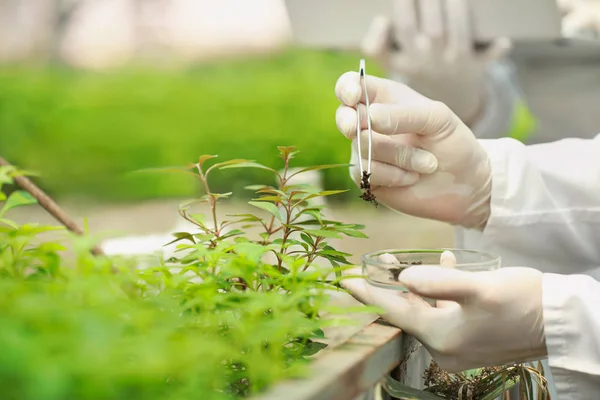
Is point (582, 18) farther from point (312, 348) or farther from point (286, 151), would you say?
point (312, 348)

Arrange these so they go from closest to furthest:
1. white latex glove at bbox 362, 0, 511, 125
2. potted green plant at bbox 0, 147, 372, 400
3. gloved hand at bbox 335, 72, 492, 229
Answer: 1. potted green plant at bbox 0, 147, 372, 400
2. gloved hand at bbox 335, 72, 492, 229
3. white latex glove at bbox 362, 0, 511, 125

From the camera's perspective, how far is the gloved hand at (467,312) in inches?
16.9

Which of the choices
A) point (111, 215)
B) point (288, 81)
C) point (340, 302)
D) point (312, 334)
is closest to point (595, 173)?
point (340, 302)

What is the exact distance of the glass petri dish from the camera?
1.46 ft

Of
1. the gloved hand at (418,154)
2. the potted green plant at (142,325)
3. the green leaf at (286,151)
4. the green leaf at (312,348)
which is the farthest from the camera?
the gloved hand at (418,154)

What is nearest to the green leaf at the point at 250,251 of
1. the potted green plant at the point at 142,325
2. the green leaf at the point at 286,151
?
the potted green plant at the point at 142,325

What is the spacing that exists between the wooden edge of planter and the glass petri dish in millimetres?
33

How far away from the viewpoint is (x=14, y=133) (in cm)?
316

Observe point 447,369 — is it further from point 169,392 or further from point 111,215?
point 111,215

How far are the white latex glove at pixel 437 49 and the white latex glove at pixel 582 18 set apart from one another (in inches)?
8.6

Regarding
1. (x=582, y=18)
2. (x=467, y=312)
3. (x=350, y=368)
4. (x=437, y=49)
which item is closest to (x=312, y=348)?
(x=350, y=368)

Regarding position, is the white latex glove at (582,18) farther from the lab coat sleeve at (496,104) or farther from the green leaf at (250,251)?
the green leaf at (250,251)

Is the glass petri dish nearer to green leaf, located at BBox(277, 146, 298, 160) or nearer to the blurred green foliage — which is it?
green leaf, located at BBox(277, 146, 298, 160)

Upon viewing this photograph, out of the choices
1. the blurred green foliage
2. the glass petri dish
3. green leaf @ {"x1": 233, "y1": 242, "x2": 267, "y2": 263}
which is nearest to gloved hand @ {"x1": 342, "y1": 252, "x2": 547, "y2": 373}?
the glass petri dish
